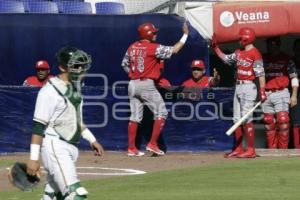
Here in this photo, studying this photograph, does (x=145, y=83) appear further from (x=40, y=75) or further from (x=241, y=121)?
(x=40, y=75)

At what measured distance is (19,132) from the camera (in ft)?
47.6

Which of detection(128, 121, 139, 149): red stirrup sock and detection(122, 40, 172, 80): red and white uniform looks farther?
→ detection(128, 121, 139, 149): red stirrup sock

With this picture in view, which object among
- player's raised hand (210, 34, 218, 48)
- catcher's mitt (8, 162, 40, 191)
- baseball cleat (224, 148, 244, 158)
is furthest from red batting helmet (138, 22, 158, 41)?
catcher's mitt (8, 162, 40, 191)

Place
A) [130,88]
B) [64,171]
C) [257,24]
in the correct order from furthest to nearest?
[257,24] → [130,88] → [64,171]

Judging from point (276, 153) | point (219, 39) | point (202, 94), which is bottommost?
point (276, 153)

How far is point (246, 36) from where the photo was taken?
45.3 feet

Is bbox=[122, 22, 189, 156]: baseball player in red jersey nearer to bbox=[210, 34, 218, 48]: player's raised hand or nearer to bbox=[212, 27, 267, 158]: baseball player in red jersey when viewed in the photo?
bbox=[210, 34, 218, 48]: player's raised hand

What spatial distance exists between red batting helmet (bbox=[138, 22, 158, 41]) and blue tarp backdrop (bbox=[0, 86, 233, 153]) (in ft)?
3.76

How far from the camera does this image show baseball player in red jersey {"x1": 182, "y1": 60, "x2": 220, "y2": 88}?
14866 millimetres

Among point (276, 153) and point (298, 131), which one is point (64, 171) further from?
point (298, 131)

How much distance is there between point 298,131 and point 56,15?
188 inches

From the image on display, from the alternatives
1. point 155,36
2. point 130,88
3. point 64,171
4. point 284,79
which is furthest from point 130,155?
point 64,171

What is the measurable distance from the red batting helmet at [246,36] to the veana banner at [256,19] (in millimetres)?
1118

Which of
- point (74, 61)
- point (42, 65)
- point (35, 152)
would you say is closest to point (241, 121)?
point (42, 65)
